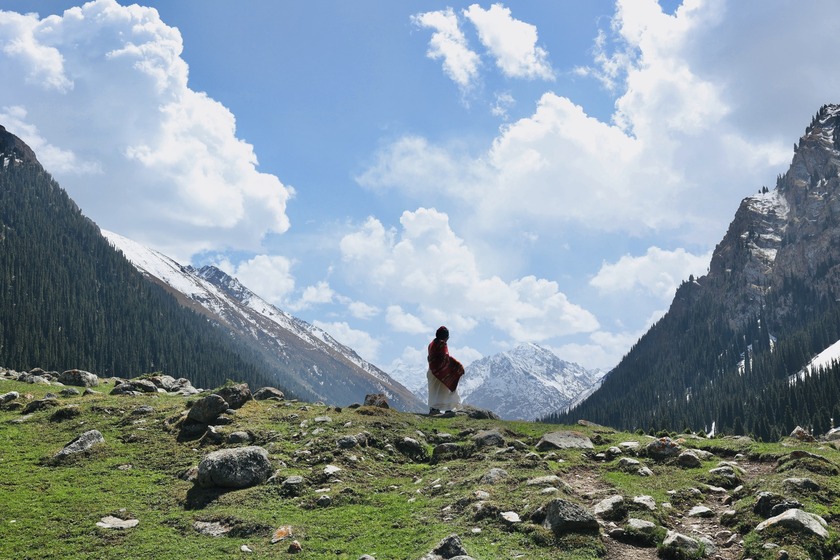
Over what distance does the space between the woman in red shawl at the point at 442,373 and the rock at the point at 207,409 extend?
10.0 m

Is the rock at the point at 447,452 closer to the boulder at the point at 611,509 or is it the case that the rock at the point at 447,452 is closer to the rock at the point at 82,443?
the boulder at the point at 611,509

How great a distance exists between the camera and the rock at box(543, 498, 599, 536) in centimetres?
1210

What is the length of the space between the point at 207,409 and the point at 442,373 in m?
11.0

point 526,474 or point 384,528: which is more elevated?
point 526,474

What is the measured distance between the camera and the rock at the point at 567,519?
39.7 ft

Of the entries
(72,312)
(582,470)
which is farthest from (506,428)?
(72,312)

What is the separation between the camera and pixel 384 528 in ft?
44.4

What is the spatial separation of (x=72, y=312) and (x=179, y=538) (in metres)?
208

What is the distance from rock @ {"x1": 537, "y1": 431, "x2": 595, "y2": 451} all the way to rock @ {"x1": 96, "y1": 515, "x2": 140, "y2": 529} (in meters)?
13.6

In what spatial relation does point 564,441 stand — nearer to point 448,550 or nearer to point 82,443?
point 448,550

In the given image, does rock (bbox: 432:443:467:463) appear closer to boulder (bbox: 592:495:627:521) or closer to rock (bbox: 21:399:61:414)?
boulder (bbox: 592:495:627:521)

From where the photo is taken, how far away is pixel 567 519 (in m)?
12.1

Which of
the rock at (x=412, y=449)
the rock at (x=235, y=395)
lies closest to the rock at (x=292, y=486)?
the rock at (x=412, y=449)

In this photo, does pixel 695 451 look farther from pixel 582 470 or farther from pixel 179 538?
pixel 179 538
